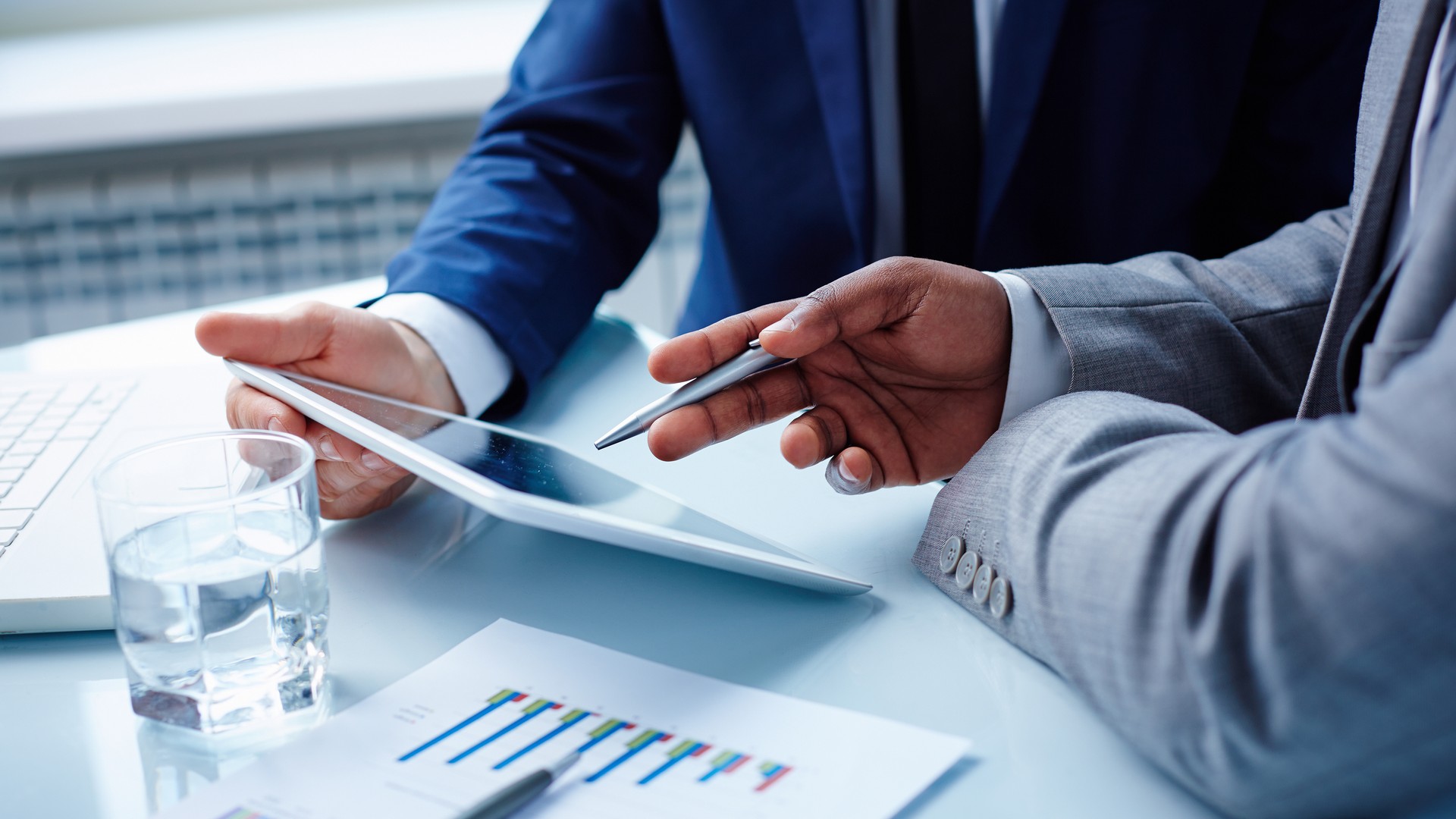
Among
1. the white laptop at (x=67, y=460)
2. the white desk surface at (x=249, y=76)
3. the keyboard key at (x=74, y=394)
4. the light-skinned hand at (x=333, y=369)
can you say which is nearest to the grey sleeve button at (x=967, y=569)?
the light-skinned hand at (x=333, y=369)

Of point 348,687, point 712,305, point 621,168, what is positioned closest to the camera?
point 348,687

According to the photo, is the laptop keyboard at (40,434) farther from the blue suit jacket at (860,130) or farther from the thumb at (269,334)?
the blue suit jacket at (860,130)

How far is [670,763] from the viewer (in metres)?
0.43

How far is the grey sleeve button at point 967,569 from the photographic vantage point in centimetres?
53

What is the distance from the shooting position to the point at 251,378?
65 centimetres

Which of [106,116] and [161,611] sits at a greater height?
[106,116]

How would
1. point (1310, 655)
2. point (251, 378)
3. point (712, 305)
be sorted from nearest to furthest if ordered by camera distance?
point (1310, 655) < point (251, 378) < point (712, 305)

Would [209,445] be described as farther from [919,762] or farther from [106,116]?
[106,116]

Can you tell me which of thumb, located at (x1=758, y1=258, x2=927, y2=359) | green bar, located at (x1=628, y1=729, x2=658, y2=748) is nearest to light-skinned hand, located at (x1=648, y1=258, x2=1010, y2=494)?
thumb, located at (x1=758, y1=258, x2=927, y2=359)

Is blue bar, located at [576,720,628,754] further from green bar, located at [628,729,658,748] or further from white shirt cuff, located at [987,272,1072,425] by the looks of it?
white shirt cuff, located at [987,272,1072,425]

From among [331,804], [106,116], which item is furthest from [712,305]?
[106,116]

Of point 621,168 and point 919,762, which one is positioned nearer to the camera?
point 919,762

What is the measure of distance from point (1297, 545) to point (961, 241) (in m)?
0.76

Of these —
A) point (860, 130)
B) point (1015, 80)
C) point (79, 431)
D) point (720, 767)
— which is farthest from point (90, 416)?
point (1015, 80)
